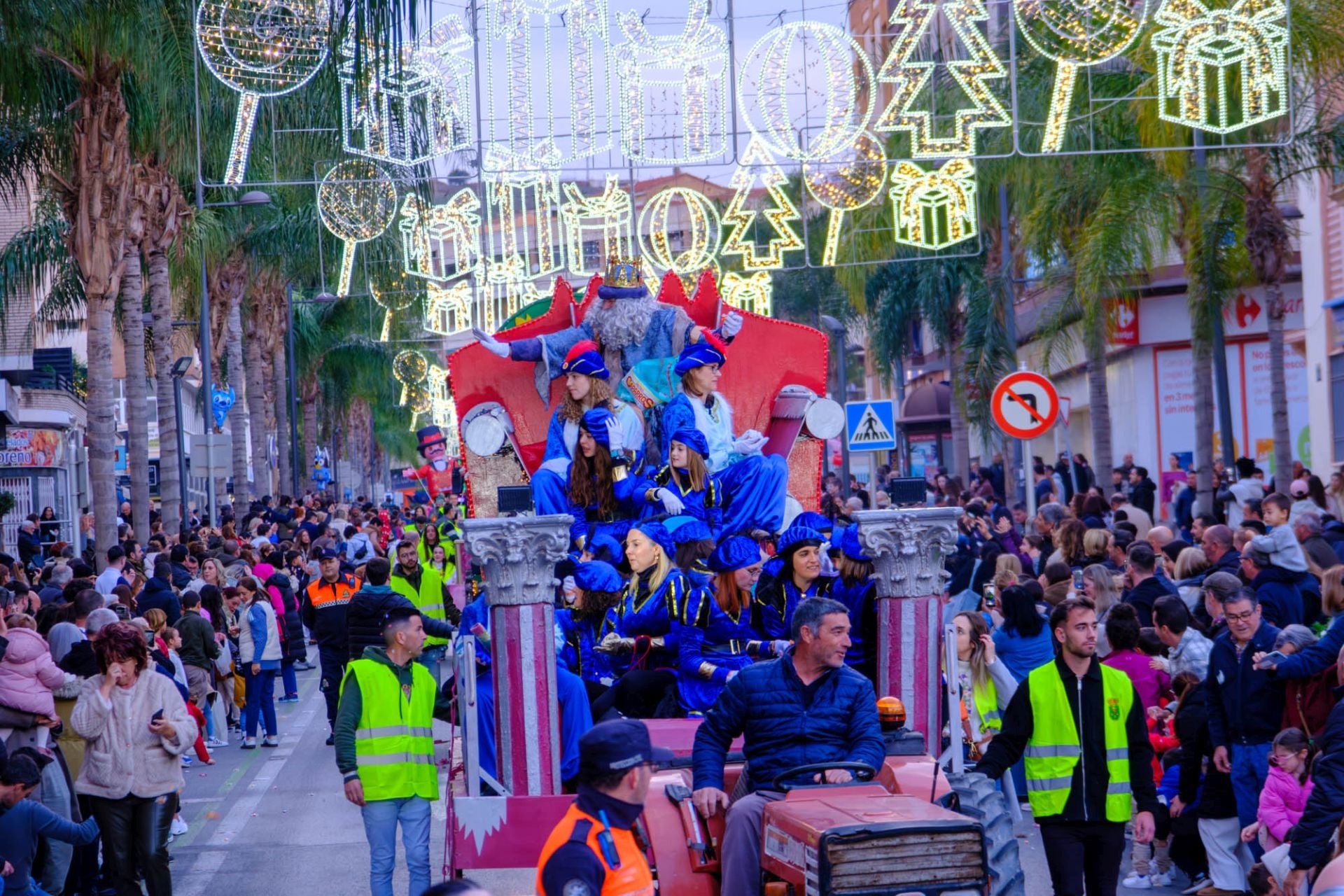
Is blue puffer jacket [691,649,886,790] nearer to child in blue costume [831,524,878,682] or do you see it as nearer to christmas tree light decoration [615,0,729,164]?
child in blue costume [831,524,878,682]

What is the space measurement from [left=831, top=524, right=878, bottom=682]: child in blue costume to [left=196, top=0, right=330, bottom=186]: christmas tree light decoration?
673 cm

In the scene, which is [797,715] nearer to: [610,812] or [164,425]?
[610,812]

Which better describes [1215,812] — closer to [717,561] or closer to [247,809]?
[717,561]

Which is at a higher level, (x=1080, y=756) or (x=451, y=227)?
(x=451, y=227)

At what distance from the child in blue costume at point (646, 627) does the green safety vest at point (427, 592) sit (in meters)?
7.16

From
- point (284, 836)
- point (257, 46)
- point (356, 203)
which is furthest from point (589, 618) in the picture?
point (356, 203)

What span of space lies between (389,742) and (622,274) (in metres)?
5.06

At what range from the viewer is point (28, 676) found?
10.1 metres

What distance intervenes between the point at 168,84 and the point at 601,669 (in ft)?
51.1

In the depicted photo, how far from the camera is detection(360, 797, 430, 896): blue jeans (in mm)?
8883

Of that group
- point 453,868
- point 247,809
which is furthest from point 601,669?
point 247,809

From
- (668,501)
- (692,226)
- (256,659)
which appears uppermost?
(692,226)

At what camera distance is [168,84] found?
74.5 feet

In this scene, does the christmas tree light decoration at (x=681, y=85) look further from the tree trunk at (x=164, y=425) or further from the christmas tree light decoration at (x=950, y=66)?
the tree trunk at (x=164, y=425)
